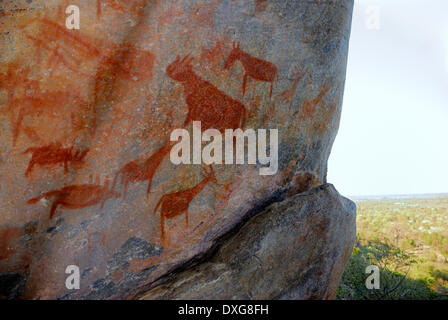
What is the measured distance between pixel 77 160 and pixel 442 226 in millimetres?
18049

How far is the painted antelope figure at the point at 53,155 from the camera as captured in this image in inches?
103

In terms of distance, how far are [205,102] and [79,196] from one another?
138cm

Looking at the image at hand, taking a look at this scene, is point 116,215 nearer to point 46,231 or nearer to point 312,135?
point 46,231

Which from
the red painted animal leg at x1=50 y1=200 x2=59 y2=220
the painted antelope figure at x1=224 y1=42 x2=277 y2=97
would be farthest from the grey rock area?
the painted antelope figure at x1=224 y1=42 x2=277 y2=97

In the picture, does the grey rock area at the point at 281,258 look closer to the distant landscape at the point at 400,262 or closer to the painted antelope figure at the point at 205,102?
the painted antelope figure at the point at 205,102


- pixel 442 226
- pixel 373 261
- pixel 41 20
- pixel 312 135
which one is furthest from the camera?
pixel 442 226

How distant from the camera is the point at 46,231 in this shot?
2.66 m

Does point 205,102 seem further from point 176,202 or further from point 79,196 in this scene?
point 79,196

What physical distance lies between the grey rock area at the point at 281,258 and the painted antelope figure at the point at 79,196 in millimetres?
905

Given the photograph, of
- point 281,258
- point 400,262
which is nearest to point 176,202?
point 281,258

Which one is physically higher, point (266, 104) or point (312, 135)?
point (266, 104)

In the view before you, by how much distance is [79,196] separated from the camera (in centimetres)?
274

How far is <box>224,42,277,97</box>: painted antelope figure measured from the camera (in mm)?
3047
